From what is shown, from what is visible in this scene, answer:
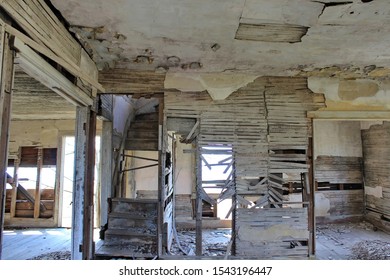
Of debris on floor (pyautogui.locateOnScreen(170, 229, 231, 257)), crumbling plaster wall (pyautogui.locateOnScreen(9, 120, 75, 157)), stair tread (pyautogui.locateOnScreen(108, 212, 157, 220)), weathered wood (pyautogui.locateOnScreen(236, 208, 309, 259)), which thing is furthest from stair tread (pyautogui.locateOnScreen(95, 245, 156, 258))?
crumbling plaster wall (pyautogui.locateOnScreen(9, 120, 75, 157))

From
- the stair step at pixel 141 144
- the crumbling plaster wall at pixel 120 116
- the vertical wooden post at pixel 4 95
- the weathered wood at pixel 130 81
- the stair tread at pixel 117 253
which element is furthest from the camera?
the stair step at pixel 141 144

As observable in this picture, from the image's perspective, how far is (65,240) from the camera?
4.67 metres

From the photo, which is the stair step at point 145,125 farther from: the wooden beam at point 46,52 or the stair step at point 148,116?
the wooden beam at point 46,52

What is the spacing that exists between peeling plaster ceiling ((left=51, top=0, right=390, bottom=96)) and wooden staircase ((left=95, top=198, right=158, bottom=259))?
1.89m

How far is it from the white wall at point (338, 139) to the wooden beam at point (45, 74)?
4906mm

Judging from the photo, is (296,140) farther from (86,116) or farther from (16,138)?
(16,138)

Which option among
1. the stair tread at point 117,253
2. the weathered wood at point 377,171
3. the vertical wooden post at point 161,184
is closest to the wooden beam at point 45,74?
the vertical wooden post at point 161,184

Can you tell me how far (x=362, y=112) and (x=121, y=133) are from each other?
147 inches

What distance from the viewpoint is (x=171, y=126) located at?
140 inches

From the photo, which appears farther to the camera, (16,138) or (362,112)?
(16,138)

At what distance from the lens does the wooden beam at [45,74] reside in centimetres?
183

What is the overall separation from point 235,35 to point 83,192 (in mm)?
2428

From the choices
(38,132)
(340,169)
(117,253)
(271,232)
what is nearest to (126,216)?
(117,253)

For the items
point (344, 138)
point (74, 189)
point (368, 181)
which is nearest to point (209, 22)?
point (74, 189)
